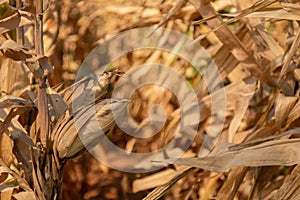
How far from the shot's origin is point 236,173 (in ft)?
2.81

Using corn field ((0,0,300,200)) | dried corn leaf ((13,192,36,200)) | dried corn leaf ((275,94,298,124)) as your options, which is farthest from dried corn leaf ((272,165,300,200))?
dried corn leaf ((13,192,36,200))

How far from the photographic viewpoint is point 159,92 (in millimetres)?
1124

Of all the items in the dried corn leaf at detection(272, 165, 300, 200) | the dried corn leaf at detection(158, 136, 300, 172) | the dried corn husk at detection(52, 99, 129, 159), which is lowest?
the dried corn leaf at detection(272, 165, 300, 200)

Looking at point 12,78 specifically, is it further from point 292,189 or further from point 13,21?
point 292,189

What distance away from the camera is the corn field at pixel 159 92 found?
79cm

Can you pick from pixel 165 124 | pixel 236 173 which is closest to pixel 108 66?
pixel 165 124

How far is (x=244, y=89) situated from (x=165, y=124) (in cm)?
15

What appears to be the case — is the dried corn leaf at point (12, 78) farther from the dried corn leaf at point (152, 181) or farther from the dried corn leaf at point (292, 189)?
the dried corn leaf at point (292, 189)

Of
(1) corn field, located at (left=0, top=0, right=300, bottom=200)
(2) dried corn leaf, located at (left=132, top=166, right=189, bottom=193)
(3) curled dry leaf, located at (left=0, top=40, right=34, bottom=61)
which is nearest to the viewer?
(3) curled dry leaf, located at (left=0, top=40, right=34, bottom=61)

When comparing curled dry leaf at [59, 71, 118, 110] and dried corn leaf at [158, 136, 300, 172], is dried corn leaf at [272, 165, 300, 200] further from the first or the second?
curled dry leaf at [59, 71, 118, 110]

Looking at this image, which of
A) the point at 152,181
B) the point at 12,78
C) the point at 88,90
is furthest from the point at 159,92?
the point at 88,90

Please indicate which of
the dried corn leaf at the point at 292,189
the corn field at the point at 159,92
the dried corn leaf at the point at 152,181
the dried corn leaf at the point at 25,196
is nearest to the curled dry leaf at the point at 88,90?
the corn field at the point at 159,92

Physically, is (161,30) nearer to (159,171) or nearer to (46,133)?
(159,171)

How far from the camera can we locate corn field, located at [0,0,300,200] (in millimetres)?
786
